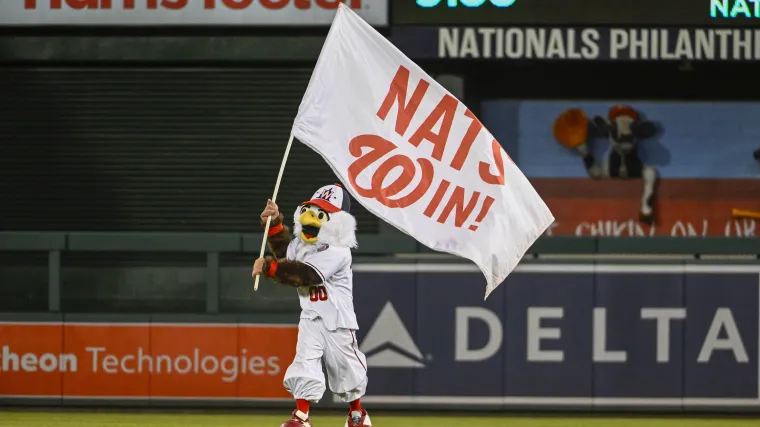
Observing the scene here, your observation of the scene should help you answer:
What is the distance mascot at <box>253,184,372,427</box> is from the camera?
8.95m

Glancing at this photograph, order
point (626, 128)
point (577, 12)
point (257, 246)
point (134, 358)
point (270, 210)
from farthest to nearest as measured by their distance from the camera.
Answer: point (626, 128) < point (577, 12) < point (257, 246) < point (134, 358) < point (270, 210)

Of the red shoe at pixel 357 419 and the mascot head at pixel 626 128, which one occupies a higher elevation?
the mascot head at pixel 626 128

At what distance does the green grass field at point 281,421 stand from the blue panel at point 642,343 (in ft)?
0.82

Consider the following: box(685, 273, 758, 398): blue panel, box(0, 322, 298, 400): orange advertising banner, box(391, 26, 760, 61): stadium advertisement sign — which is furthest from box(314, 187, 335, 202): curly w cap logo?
box(391, 26, 760, 61): stadium advertisement sign

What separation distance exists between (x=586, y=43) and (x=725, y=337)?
396 centimetres

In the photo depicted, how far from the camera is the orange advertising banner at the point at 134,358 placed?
428 inches

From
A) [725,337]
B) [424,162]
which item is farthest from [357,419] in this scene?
[725,337]

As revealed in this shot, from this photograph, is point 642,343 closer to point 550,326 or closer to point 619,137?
point 550,326

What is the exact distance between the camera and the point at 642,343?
10.7m

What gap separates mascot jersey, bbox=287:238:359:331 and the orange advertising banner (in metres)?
1.81

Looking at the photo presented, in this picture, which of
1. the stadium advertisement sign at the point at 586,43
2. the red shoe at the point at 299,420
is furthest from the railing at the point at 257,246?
the stadium advertisement sign at the point at 586,43

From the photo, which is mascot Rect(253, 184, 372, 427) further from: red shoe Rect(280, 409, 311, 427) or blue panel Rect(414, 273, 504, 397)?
blue panel Rect(414, 273, 504, 397)

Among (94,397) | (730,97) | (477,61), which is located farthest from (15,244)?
(730,97)

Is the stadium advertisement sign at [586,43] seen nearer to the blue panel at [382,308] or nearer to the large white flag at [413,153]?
the blue panel at [382,308]
